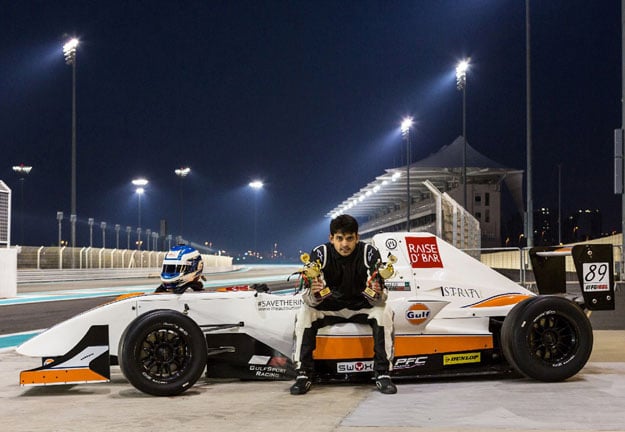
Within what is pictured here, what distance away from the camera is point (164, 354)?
6777 millimetres

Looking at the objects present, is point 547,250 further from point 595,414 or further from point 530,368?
point 595,414

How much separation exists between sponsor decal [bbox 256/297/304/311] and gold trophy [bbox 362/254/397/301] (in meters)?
0.73

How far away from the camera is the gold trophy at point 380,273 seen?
22.2 ft

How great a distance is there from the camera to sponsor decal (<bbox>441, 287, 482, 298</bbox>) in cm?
758

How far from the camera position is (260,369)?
7289 millimetres

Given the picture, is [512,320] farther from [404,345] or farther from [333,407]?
[333,407]

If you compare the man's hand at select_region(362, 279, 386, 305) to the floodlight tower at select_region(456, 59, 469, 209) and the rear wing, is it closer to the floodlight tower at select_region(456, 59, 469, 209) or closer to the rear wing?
the rear wing

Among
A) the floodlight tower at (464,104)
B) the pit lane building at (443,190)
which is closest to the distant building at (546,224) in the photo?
the pit lane building at (443,190)

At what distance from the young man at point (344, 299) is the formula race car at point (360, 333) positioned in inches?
6.2

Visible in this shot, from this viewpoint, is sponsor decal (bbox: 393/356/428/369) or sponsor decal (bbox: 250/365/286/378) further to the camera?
sponsor decal (bbox: 250/365/286/378)

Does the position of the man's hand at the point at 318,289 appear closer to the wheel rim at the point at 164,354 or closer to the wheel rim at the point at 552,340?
the wheel rim at the point at 164,354

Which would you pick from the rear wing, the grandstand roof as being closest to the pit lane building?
the grandstand roof

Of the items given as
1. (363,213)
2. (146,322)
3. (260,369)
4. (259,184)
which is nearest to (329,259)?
(260,369)

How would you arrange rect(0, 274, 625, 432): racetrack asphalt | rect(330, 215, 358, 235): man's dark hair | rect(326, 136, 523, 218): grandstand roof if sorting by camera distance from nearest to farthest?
1. rect(0, 274, 625, 432): racetrack asphalt
2. rect(330, 215, 358, 235): man's dark hair
3. rect(326, 136, 523, 218): grandstand roof
